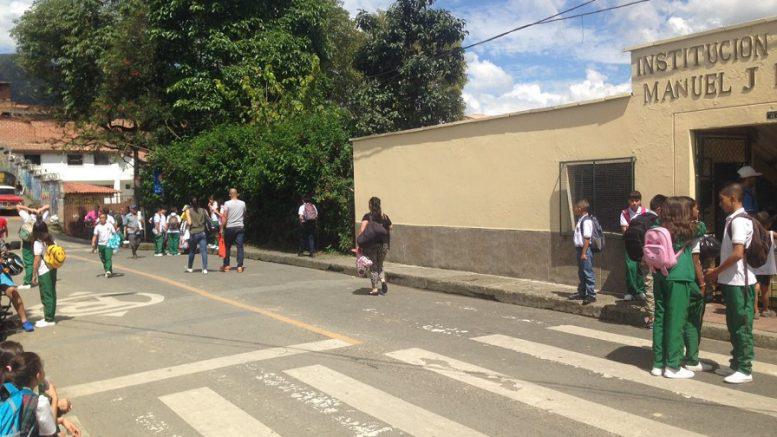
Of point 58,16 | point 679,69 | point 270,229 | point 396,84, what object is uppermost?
point 58,16

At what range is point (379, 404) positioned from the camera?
17.8 feet

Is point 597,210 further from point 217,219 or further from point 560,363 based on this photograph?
point 217,219

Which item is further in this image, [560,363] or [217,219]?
[217,219]

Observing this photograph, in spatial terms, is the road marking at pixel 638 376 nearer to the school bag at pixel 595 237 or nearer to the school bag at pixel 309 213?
the school bag at pixel 595 237

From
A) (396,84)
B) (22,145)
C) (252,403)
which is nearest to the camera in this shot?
(252,403)

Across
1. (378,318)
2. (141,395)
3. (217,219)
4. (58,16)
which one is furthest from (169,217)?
(58,16)

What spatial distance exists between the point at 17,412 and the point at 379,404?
2629 millimetres

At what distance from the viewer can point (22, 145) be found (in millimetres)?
54375

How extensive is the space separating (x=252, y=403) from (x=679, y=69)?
25.1 ft

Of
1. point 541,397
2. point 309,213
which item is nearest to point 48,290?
point 541,397

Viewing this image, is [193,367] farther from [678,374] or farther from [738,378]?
[738,378]

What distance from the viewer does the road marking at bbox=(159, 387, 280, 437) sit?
193 inches

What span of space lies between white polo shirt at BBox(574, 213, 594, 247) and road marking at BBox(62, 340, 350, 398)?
4053 millimetres

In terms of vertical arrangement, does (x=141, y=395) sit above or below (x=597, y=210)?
below
